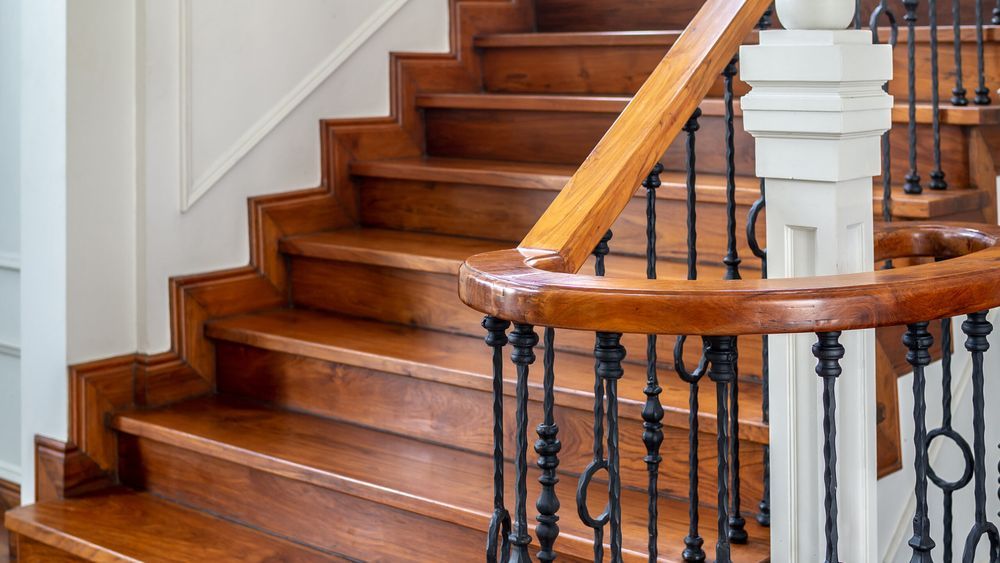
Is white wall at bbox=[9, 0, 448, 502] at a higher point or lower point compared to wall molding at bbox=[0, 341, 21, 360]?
higher

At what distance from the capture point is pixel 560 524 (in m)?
2.09

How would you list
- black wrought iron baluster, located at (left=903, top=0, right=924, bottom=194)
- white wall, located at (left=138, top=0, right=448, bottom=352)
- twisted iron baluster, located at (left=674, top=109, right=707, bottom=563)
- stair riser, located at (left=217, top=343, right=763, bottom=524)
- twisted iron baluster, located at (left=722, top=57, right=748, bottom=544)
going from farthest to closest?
white wall, located at (left=138, top=0, right=448, bottom=352) → black wrought iron baluster, located at (left=903, top=0, right=924, bottom=194) → stair riser, located at (left=217, top=343, right=763, bottom=524) → twisted iron baluster, located at (left=722, top=57, right=748, bottom=544) → twisted iron baluster, located at (left=674, top=109, right=707, bottom=563)

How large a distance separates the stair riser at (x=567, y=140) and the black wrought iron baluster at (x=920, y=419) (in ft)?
3.83

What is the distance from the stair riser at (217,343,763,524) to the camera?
7.18 feet

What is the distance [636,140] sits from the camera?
64.9 inches

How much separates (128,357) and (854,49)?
2.00m

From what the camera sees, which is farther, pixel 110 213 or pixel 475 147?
pixel 475 147

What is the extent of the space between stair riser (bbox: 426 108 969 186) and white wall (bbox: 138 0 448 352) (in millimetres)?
224

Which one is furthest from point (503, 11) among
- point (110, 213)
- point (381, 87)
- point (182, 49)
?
point (110, 213)

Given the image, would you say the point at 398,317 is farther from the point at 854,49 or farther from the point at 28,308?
the point at 854,49

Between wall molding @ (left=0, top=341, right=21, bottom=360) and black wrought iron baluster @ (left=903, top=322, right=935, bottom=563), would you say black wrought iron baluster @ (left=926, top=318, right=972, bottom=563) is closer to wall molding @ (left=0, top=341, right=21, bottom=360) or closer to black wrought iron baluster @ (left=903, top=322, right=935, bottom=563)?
black wrought iron baluster @ (left=903, top=322, right=935, bottom=563)

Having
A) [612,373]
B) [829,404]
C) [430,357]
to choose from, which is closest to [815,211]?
[829,404]

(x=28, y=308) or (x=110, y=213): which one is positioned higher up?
(x=110, y=213)

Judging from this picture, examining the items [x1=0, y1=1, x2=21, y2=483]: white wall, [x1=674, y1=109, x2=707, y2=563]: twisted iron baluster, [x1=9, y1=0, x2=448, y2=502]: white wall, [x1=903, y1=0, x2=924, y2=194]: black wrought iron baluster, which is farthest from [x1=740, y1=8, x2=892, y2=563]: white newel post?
[x1=0, y1=1, x2=21, y2=483]: white wall
